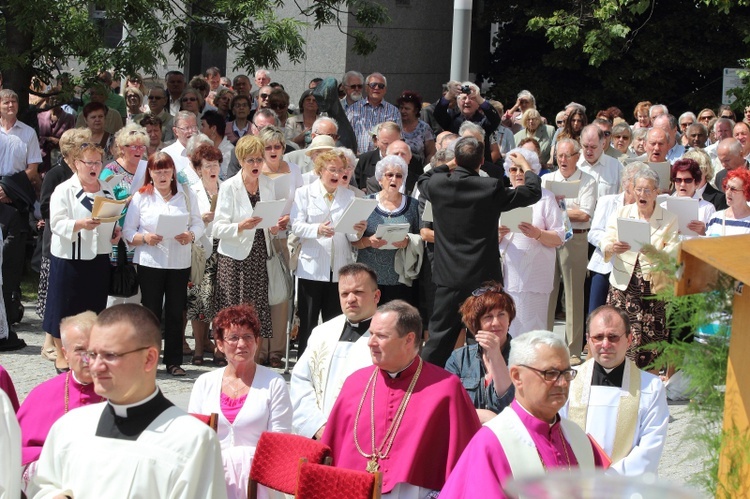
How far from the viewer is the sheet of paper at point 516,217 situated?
9.99m

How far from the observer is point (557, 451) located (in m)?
5.18

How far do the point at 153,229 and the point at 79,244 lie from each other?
601mm

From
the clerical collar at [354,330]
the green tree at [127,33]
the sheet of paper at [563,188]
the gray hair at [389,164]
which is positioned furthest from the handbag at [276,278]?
the green tree at [127,33]

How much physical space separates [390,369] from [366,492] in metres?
0.83

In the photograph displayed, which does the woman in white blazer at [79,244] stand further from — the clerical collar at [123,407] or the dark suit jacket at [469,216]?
the clerical collar at [123,407]

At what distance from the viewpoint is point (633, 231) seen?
9.59m

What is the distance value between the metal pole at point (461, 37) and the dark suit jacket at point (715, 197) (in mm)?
3924

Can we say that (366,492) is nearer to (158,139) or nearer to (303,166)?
(303,166)

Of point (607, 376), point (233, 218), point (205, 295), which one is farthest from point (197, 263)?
point (607, 376)

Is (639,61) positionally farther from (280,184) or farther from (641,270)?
(280,184)

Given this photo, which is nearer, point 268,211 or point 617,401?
point 617,401

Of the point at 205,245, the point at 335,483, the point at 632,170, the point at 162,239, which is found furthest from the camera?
the point at 205,245

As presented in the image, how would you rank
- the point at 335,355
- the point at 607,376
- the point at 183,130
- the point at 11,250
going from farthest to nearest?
the point at 183,130 → the point at 11,250 → the point at 335,355 → the point at 607,376

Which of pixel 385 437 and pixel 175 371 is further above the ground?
pixel 385 437
